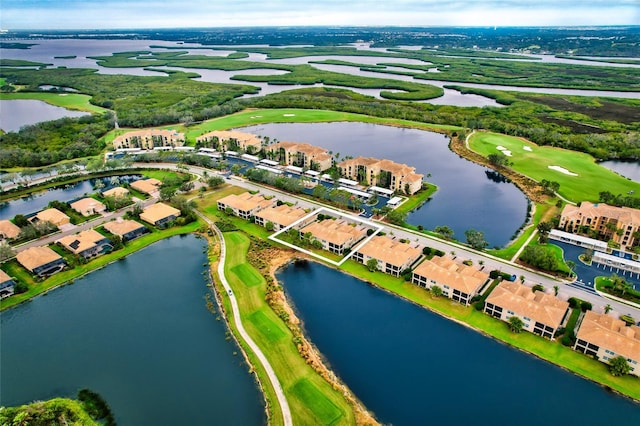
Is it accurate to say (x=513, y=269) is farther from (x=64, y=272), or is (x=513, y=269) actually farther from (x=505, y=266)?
(x=64, y=272)

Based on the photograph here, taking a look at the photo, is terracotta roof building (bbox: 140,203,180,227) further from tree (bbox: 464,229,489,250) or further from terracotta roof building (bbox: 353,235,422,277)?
tree (bbox: 464,229,489,250)

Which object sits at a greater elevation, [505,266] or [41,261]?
[41,261]

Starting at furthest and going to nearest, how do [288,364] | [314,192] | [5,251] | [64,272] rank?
[314,192] < [5,251] < [64,272] < [288,364]

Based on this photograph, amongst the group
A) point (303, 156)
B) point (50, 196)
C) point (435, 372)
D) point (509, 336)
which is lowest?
point (435, 372)

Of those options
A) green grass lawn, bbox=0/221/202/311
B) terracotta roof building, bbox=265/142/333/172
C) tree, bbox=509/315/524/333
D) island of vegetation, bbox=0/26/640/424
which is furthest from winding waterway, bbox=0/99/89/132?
tree, bbox=509/315/524/333

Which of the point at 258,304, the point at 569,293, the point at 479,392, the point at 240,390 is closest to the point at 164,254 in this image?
the point at 258,304

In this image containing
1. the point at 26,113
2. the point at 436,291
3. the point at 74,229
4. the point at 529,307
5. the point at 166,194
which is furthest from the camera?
the point at 26,113

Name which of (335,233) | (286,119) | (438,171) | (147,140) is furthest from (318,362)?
(286,119)

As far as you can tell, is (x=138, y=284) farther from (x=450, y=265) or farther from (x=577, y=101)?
(x=577, y=101)

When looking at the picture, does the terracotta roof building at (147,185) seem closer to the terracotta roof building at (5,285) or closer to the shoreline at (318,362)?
the terracotta roof building at (5,285)
